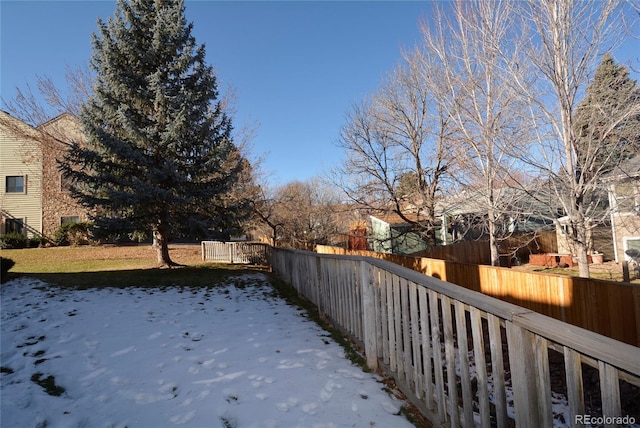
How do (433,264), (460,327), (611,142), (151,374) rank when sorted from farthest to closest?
1. (433,264)
2. (611,142)
3. (151,374)
4. (460,327)

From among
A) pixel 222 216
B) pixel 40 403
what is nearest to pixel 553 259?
pixel 222 216

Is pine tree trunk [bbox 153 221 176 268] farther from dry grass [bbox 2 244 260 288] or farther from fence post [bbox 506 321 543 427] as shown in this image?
fence post [bbox 506 321 543 427]

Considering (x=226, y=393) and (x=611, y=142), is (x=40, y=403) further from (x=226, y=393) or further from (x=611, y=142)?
(x=611, y=142)

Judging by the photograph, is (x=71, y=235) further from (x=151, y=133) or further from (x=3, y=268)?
(x=3, y=268)

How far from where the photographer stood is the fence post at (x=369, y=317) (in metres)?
3.27

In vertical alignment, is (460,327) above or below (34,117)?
below

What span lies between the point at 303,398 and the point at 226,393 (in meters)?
0.67

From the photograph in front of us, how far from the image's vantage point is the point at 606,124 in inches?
207

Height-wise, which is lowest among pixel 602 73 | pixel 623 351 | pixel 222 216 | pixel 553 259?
pixel 553 259

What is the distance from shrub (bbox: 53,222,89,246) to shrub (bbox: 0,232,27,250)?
151 centimetres

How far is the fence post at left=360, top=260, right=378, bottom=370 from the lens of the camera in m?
3.27

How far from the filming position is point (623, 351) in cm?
110

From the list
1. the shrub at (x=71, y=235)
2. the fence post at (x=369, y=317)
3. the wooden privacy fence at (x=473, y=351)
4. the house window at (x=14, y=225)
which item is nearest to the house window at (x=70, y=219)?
the shrub at (x=71, y=235)

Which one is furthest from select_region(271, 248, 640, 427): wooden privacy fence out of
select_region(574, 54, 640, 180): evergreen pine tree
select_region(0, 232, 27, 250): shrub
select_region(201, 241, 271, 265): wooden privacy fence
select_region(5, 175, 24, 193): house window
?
select_region(5, 175, 24, 193): house window
